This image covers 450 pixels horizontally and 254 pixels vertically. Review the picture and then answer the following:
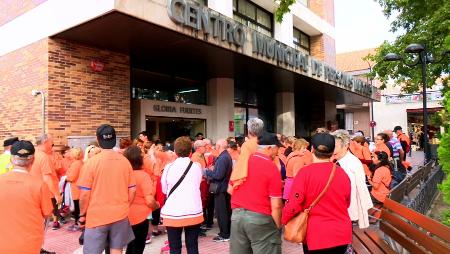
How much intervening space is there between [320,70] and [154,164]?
913cm

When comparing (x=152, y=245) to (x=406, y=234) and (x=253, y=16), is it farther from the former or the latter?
(x=253, y=16)

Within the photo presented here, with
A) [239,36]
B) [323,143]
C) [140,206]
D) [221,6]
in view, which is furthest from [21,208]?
[221,6]

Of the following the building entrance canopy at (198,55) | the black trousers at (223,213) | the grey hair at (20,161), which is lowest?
the black trousers at (223,213)

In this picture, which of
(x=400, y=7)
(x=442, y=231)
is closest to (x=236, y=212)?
(x=442, y=231)

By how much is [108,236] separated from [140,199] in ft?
2.08

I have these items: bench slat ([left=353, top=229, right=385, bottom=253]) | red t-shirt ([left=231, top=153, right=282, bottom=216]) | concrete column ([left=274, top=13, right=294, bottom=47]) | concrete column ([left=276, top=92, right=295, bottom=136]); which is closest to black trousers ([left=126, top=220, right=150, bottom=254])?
red t-shirt ([left=231, top=153, right=282, bottom=216])

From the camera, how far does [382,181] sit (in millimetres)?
7379

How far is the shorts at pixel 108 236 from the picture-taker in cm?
386

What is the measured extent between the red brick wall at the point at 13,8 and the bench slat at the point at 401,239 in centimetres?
936

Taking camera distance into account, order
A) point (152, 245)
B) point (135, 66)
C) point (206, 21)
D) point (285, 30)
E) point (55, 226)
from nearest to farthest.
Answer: point (152, 245), point (55, 226), point (206, 21), point (135, 66), point (285, 30)

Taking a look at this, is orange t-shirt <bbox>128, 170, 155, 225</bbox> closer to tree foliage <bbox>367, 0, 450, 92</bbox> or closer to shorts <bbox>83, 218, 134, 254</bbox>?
shorts <bbox>83, 218, 134, 254</bbox>

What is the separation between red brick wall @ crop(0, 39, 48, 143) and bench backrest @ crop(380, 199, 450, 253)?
758 centimetres

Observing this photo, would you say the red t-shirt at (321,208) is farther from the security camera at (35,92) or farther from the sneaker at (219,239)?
the security camera at (35,92)

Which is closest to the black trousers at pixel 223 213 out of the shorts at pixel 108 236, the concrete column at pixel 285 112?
the shorts at pixel 108 236
